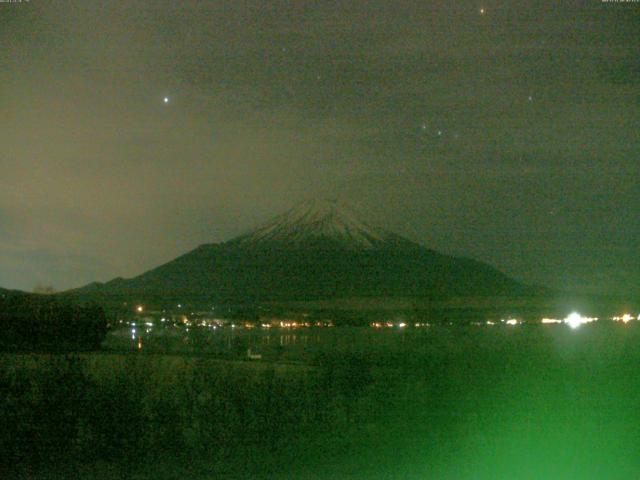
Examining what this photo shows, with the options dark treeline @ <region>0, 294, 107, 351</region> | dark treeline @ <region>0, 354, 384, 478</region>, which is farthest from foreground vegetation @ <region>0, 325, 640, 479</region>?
dark treeline @ <region>0, 294, 107, 351</region>

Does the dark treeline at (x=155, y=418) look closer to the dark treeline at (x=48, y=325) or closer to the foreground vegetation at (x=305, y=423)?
the foreground vegetation at (x=305, y=423)

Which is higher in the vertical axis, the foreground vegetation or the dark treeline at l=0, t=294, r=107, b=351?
the dark treeline at l=0, t=294, r=107, b=351

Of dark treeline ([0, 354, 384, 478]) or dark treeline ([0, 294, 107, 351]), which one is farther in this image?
dark treeline ([0, 294, 107, 351])

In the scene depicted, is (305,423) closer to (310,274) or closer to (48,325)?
(48,325)

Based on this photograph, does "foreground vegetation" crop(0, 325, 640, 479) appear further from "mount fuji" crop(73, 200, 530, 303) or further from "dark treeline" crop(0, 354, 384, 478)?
"mount fuji" crop(73, 200, 530, 303)

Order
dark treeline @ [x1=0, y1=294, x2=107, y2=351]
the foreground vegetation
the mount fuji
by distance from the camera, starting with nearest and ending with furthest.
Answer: the foreground vegetation
dark treeline @ [x1=0, y1=294, x2=107, y2=351]
the mount fuji

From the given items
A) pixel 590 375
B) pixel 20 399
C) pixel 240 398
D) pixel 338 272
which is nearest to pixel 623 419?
pixel 590 375

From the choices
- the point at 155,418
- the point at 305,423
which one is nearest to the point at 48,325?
the point at 305,423

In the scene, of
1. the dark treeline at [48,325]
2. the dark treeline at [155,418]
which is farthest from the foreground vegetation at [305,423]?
the dark treeline at [48,325]
